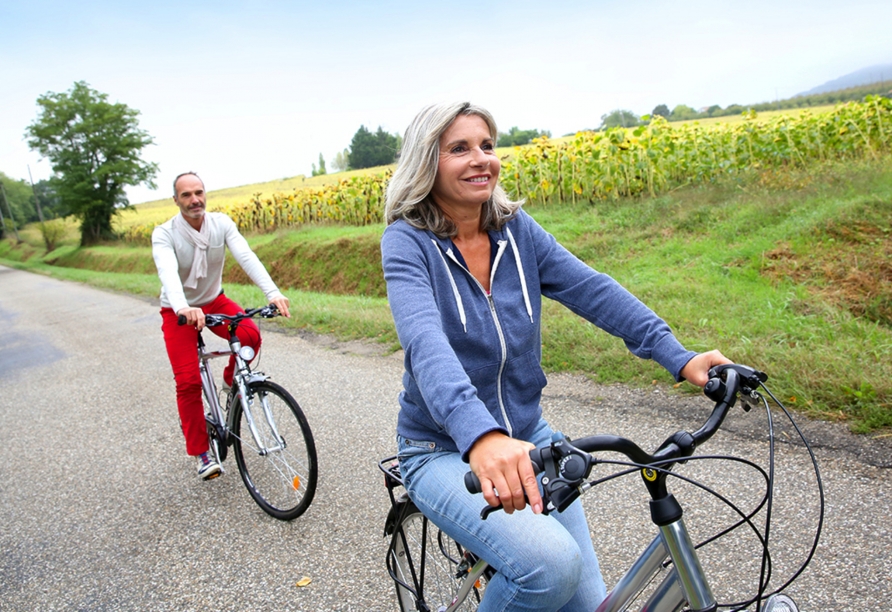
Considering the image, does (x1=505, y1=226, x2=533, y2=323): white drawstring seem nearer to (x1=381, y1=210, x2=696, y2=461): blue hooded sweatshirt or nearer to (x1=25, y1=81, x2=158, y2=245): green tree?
(x1=381, y1=210, x2=696, y2=461): blue hooded sweatshirt

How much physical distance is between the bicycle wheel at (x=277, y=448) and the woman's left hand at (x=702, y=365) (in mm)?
2481

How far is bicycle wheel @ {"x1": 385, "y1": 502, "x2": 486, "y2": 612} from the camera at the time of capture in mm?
2279

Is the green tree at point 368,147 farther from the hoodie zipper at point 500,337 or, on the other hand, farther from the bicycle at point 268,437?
the hoodie zipper at point 500,337

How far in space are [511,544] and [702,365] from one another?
0.71 metres

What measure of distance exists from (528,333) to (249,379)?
2573 millimetres

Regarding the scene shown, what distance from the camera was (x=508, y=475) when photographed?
1366mm

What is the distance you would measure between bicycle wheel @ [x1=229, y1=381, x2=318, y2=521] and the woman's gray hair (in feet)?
6.51

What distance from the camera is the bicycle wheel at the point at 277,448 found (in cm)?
383

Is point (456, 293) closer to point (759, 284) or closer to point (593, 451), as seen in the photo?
point (593, 451)

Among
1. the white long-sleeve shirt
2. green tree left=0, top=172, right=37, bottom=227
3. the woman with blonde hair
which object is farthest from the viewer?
green tree left=0, top=172, right=37, bottom=227

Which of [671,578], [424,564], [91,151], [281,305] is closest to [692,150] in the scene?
[281,305]

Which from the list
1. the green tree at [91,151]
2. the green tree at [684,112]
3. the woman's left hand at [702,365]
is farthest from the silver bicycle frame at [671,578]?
the green tree at [91,151]

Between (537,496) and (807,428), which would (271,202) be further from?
(537,496)

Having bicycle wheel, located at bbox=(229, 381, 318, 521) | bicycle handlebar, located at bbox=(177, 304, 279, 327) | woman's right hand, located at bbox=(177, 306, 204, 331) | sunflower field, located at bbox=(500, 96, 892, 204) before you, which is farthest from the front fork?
sunflower field, located at bbox=(500, 96, 892, 204)
